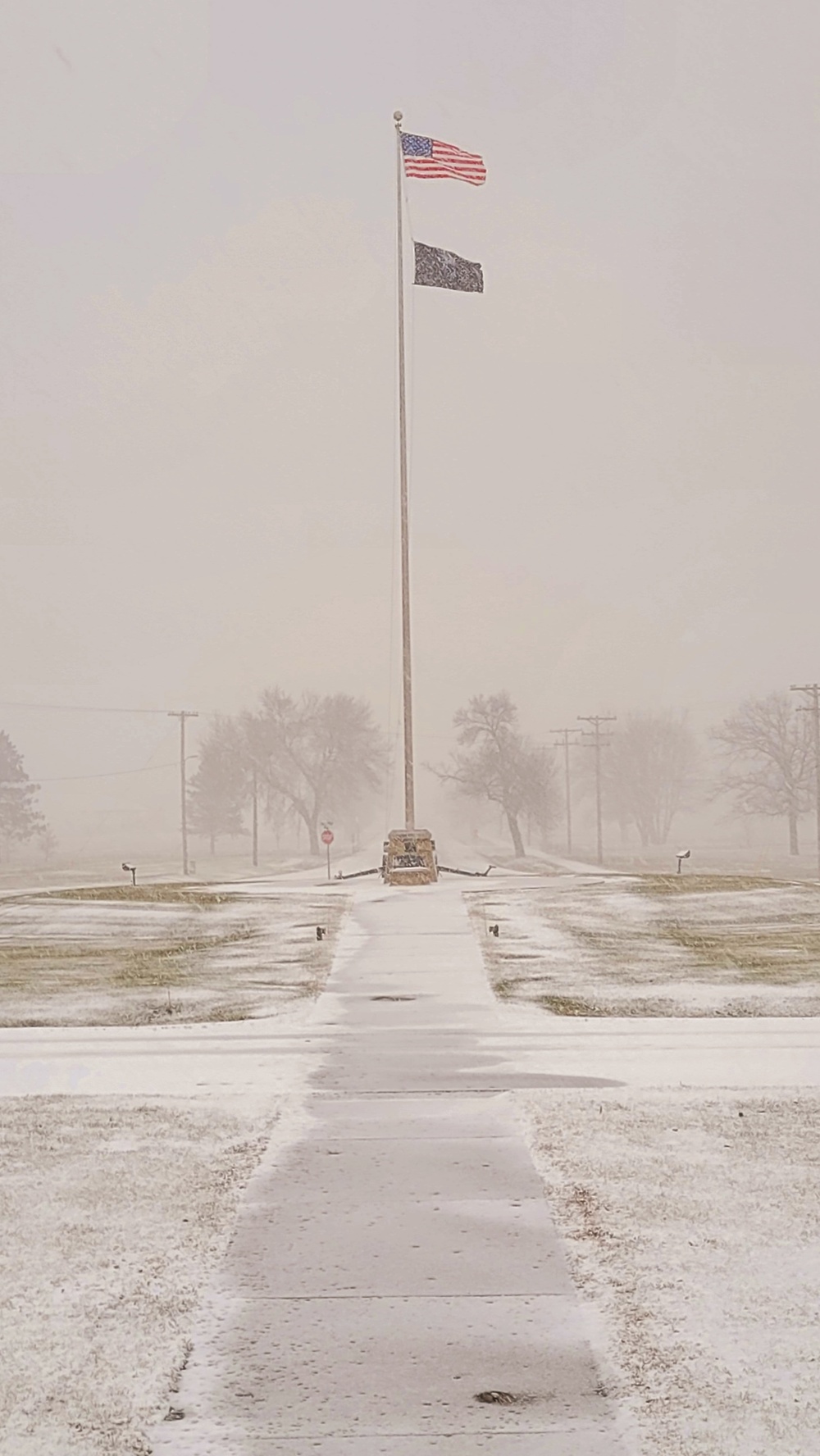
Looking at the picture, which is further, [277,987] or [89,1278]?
[277,987]

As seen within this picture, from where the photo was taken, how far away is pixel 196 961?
18625 millimetres

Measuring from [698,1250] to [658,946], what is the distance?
43.8ft

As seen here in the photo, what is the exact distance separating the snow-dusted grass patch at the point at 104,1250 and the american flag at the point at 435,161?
26.8 metres

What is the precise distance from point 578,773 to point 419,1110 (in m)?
127

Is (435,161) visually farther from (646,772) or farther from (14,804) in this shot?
(646,772)

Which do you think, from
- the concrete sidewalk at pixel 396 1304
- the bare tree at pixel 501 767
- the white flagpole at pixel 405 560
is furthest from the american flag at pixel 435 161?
the bare tree at pixel 501 767

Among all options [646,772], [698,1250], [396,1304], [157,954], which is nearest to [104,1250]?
[396,1304]

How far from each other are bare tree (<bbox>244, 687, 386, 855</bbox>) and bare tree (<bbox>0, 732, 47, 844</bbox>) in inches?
658

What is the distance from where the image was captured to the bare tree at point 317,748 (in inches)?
3718

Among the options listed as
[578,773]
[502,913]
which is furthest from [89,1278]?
[578,773]

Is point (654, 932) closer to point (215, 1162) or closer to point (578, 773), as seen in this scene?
point (215, 1162)

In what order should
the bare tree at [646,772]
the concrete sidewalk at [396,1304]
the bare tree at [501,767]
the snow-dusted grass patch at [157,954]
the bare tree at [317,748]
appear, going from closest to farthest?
the concrete sidewalk at [396,1304]
the snow-dusted grass patch at [157,954]
the bare tree at [501,767]
the bare tree at [317,748]
the bare tree at [646,772]

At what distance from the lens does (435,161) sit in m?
31.6

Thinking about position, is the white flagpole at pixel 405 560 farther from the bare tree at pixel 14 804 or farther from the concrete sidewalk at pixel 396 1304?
the bare tree at pixel 14 804
